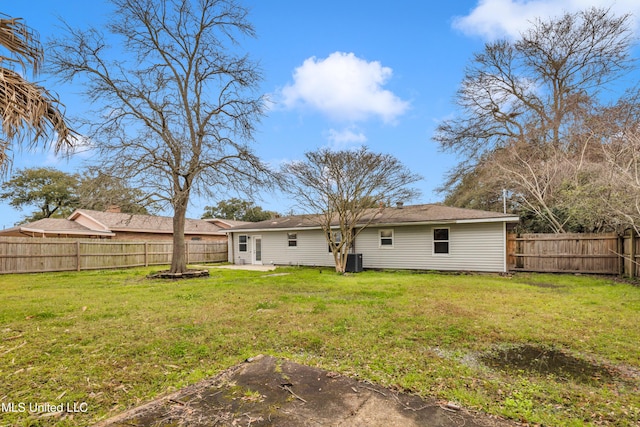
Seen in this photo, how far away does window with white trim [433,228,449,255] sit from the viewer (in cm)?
1388

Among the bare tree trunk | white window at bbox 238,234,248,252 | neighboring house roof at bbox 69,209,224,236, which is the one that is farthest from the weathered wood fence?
neighboring house roof at bbox 69,209,224,236

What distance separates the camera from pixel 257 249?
761 inches

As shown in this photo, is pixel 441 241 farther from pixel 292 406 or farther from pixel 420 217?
pixel 292 406

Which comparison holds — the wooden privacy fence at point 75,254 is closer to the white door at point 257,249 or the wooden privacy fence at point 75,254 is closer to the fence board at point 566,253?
the white door at point 257,249

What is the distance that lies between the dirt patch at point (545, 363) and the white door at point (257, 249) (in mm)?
15954

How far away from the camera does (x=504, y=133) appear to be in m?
21.0

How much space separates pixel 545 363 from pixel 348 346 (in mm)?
2266

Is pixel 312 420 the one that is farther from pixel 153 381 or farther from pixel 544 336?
pixel 544 336

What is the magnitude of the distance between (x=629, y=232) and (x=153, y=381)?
1410 cm

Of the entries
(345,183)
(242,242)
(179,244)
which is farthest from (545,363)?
(242,242)

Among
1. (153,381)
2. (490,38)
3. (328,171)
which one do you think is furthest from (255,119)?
(490,38)

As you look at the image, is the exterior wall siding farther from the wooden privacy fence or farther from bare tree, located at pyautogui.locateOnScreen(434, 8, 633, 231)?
the wooden privacy fence

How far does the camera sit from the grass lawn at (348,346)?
9.57ft

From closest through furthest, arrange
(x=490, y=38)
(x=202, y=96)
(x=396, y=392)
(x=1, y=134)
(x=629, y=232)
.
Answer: (x=396, y=392), (x=1, y=134), (x=629, y=232), (x=202, y=96), (x=490, y=38)
